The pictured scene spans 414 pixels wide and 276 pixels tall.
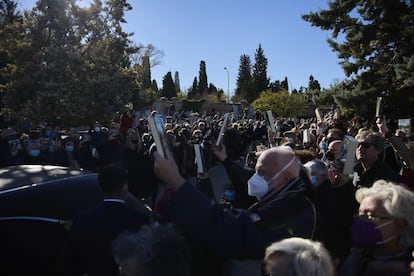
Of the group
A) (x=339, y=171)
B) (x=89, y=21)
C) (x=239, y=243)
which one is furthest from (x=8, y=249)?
(x=89, y=21)

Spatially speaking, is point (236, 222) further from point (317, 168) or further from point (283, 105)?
point (283, 105)

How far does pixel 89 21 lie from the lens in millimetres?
22688

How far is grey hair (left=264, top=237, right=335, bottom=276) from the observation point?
6.21 ft

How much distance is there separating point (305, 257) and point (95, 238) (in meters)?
1.64

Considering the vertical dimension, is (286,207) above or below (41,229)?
above

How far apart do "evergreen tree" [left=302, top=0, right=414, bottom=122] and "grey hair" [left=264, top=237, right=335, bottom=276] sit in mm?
15528

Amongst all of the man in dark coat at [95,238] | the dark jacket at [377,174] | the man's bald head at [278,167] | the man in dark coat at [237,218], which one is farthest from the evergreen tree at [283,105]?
the man in dark coat at [237,218]

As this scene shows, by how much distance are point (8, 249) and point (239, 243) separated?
208 centimetres

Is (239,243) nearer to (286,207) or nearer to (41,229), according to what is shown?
(286,207)

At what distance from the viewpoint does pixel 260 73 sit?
279 feet

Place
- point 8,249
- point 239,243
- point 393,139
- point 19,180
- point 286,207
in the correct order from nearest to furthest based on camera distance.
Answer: point 239,243, point 286,207, point 8,249, point 19,180, point 393,139

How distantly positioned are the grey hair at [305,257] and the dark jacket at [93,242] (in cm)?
137

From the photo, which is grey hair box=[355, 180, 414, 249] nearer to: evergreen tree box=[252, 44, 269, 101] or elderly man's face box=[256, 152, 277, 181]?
elderly man's face box=[256, 152, 277, 181]

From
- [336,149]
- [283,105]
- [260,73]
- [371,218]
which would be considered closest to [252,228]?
[371,218]
